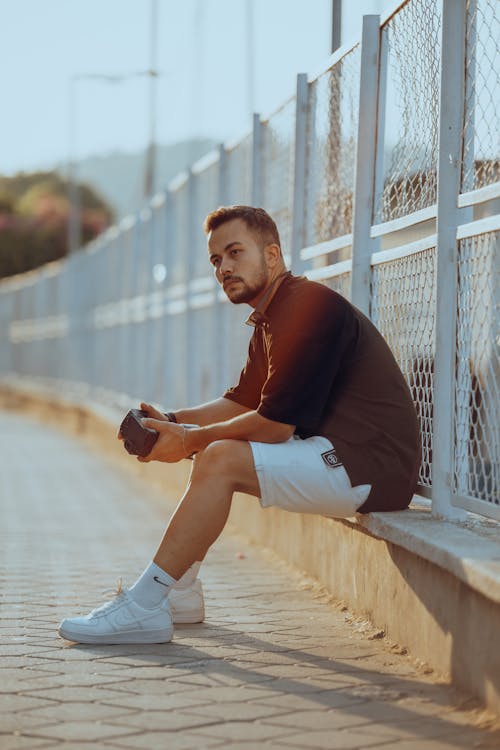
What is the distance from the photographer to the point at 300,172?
7914 millimetres

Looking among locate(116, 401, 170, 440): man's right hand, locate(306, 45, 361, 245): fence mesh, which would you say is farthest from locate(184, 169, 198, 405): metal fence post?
locate(116, 401, 170, 440): man's right hand

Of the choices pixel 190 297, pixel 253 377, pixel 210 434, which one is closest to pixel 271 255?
pixel 253 377

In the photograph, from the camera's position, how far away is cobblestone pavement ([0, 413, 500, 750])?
4.13 m

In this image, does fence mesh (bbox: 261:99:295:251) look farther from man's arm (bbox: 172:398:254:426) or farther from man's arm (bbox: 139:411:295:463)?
man's arm (bbox: 139:411:295:463)

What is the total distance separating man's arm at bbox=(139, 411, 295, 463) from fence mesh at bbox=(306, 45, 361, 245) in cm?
162

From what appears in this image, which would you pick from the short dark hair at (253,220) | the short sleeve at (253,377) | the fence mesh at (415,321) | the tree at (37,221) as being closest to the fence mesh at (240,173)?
the fence mesh at (415,321)

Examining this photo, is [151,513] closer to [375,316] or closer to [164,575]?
[375,316]

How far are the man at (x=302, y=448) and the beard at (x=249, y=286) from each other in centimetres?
18

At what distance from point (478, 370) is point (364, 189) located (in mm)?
1509

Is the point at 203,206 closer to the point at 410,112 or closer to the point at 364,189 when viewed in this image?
the point at 364,189

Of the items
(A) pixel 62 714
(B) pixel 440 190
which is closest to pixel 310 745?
(A) pixel 62 714

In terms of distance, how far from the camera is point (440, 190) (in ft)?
17.3

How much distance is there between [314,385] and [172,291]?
797 centimetres

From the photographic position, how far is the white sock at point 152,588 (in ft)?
17.8
